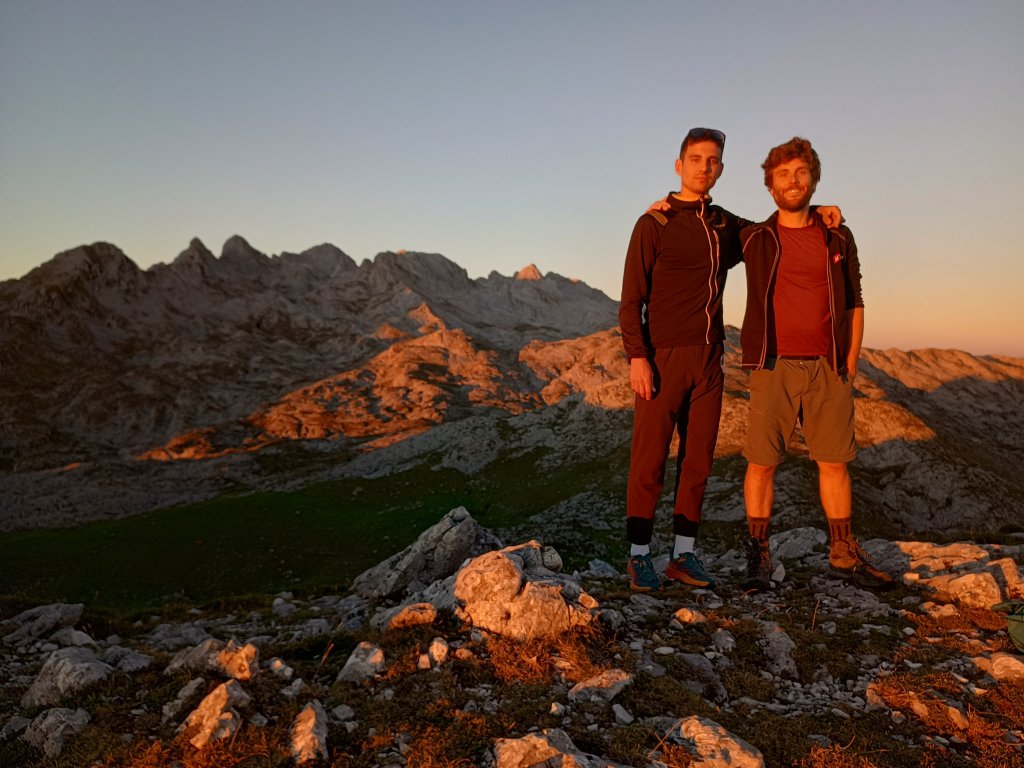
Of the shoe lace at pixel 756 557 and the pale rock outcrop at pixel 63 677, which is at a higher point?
the pale rock outcrop at pixel 63 677

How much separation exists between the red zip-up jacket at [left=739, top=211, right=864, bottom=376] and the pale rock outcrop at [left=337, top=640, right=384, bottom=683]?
6084 mm

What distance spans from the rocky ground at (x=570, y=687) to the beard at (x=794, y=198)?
5.46 metres

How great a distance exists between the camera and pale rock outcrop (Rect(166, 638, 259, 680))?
556cm

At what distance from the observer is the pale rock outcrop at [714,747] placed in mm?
4129

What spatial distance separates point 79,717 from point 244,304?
166 meters

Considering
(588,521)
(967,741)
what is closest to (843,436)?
(967,741)

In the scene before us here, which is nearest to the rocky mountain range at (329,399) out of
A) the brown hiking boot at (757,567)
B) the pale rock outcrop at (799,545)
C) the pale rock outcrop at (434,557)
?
the pale rock outcrop at (799,545)

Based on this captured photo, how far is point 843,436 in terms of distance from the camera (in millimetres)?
7969

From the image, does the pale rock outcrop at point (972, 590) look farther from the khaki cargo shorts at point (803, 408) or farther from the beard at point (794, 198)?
the beard at point (794, 198)

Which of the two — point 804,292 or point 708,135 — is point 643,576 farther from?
point 708,135

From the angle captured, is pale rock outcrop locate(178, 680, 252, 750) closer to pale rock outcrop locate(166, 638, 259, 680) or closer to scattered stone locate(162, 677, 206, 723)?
scattered stone locate(162, 677, 206, 723)

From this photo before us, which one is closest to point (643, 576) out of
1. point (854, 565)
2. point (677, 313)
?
point (854, 565)

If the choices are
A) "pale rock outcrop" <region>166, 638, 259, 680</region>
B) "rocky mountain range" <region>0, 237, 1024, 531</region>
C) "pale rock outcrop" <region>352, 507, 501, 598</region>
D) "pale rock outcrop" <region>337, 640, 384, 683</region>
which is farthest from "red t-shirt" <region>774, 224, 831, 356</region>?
"rocky mountain range" <region>0, 237, 1024, 531</region>

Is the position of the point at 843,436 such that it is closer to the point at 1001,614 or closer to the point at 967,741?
the point at 1001,614
